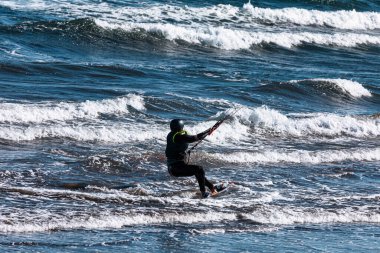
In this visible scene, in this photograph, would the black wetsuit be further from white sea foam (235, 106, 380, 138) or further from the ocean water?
white sea foam (235, 106, 380, 138)

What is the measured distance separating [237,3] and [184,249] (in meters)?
30.2

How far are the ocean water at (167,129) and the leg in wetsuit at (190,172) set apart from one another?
30 centimetres

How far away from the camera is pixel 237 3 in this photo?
41188 mm

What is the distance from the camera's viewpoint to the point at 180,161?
1486 centimetres

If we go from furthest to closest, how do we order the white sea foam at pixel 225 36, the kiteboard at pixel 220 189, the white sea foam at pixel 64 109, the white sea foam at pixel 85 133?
1. the white sea foam at pixel 225 36
2. the white sea foam at pixel 64 109
3. the white sea foam at pixel 85 133
4. the kiteboard at pixel 220 189

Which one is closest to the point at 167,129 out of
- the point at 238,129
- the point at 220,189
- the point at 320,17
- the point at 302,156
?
the point at 238,129

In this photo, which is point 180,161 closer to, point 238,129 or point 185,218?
point 185,218

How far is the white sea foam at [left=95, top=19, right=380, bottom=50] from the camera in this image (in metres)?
32.8

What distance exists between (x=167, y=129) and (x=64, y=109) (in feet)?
7.62

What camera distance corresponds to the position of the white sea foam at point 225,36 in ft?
108

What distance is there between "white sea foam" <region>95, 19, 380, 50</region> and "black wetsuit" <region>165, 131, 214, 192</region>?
18000 millimetres

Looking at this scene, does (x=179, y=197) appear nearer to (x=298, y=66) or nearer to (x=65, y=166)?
(x=65, y=166)


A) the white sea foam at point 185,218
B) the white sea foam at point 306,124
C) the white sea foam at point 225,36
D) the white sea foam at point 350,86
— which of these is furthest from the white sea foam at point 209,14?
the white sea foam at point 185,218

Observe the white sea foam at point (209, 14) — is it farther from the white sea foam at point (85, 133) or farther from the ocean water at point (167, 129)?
the white sea foam at point (85, 133)
